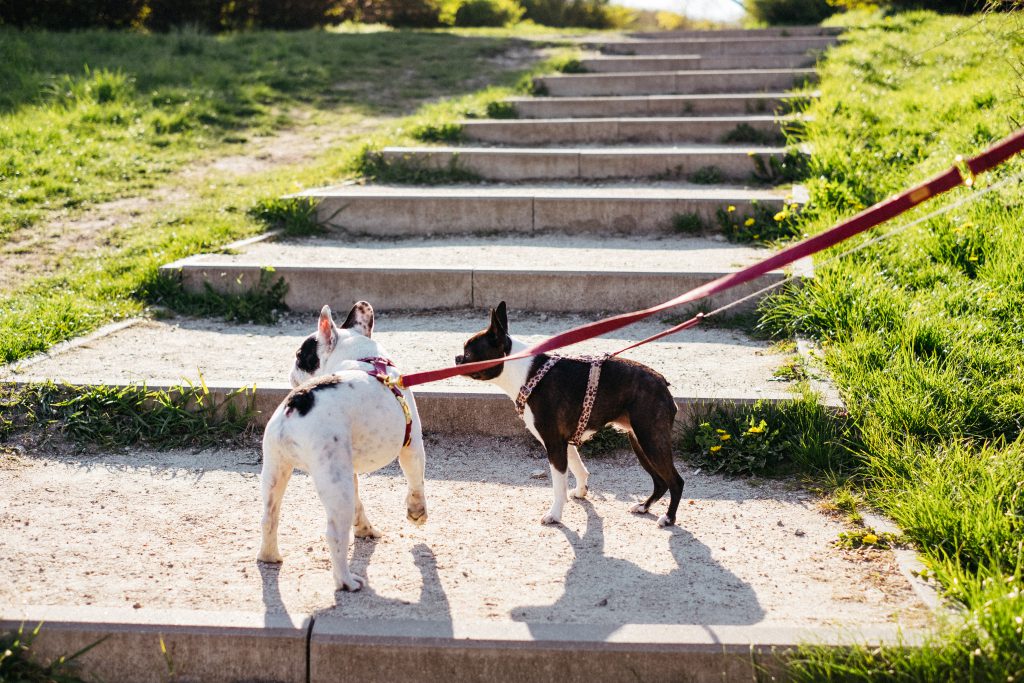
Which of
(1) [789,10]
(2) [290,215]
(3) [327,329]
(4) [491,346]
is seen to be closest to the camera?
(3) [327,329]

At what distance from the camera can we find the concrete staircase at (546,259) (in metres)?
3.15

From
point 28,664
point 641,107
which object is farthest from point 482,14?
point 28,664

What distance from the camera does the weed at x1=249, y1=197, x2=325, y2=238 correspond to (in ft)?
25.5

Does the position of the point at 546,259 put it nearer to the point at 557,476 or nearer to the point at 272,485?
the point at 557,476

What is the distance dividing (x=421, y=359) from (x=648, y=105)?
237 inches

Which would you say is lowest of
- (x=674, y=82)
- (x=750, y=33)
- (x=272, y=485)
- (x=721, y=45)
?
(x=272, y=485)

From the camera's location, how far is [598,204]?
25.4ft

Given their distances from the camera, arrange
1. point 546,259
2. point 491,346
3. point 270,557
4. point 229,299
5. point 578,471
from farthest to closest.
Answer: point 546,259
point 229,299
point 578,471
point 491,346
point 270,557

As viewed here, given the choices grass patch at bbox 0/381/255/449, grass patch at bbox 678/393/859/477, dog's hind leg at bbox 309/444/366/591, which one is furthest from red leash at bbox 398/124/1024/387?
grass patch at bbox 0/381/255/449

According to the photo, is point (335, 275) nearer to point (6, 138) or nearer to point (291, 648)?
point (291, 648)

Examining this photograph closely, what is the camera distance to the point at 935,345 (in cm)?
485

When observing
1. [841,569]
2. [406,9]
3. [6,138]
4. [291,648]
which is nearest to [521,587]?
[291,648]

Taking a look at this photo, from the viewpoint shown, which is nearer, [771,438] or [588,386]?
[588,386]

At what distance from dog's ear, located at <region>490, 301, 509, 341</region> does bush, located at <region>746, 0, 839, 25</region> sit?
14988 millimetres
